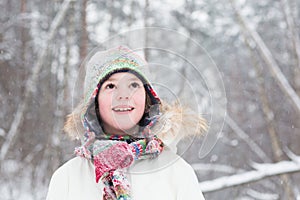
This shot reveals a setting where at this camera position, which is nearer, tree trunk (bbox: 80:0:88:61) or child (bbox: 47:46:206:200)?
child (bbox: 47:46:206:200)

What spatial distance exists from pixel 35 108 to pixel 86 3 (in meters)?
1.00

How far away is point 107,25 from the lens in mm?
4070

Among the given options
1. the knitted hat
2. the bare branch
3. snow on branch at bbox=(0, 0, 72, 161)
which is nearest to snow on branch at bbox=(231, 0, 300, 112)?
the bare branch

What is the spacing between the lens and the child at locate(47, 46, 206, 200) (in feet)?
3.87

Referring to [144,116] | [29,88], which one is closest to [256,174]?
[29,88]

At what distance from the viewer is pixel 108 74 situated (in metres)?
1.19

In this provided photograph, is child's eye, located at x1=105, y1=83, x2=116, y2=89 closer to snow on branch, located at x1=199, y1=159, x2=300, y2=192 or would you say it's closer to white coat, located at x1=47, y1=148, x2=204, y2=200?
white coat, located at x1=47, y1=148, x2=204, y2=200

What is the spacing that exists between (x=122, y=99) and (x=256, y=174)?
3165 millimetres

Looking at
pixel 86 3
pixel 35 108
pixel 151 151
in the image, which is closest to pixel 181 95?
pixel 151 151

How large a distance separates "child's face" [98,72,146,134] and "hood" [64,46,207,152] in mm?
18

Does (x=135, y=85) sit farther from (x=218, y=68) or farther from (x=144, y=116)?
(x=218, y=68)

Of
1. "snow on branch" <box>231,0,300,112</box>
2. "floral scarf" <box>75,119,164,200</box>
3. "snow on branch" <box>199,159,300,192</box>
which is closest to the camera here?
"floral scarf" <box>75,119,164,200</box>

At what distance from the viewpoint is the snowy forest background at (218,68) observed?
12.8 feet

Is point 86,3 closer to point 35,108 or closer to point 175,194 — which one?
point 35,108
